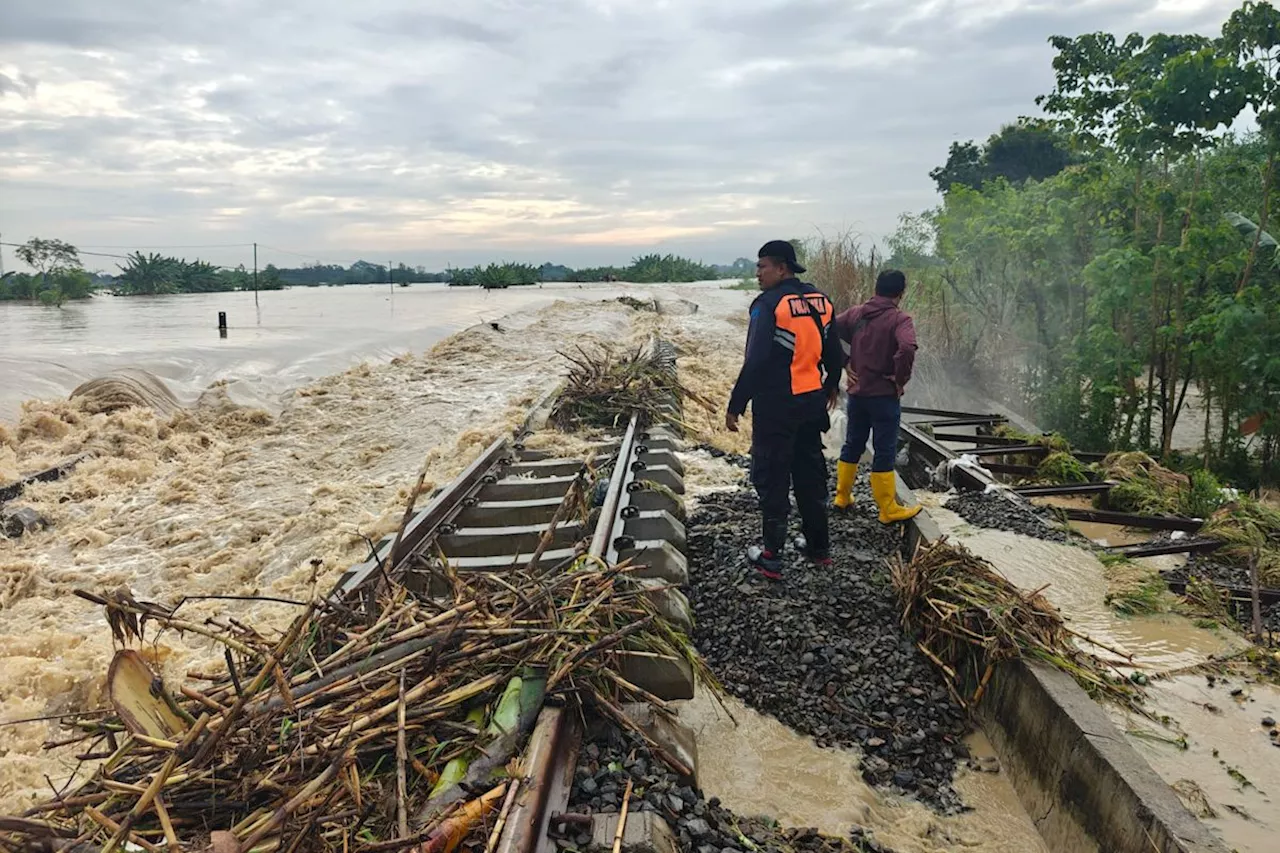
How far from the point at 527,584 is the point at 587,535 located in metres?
1.63

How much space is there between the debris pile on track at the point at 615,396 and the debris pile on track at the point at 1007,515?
3.26 m

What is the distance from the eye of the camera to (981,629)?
394 cm

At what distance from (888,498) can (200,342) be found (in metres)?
13.4

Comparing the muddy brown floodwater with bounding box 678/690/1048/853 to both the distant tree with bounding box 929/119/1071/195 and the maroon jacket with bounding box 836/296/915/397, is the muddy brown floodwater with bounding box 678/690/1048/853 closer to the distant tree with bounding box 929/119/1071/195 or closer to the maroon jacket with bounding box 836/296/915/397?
the maroon jacket with bounding box 836/296/915/397

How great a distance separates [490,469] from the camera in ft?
22.3

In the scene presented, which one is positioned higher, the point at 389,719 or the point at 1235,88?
the point at 1235,88

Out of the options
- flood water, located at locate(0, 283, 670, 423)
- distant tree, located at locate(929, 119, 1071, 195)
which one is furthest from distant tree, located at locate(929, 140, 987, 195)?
flood water, located at locate(0, 283, 670, 423)

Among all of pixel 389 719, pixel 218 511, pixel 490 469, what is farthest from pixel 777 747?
pixel 218 511

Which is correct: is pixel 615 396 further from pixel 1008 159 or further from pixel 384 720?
pixel 1008 159

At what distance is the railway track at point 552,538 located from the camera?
8.75 ft

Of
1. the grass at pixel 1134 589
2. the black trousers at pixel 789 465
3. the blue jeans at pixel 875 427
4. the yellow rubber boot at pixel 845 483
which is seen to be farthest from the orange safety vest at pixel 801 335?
the grass at pixel 1134 589

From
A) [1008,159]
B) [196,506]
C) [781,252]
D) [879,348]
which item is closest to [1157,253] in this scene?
[879,348]

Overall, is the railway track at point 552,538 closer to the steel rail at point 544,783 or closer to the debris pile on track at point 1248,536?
the steel rail at point 544,783

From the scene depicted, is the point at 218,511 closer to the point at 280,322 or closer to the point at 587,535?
the point at 587,535
